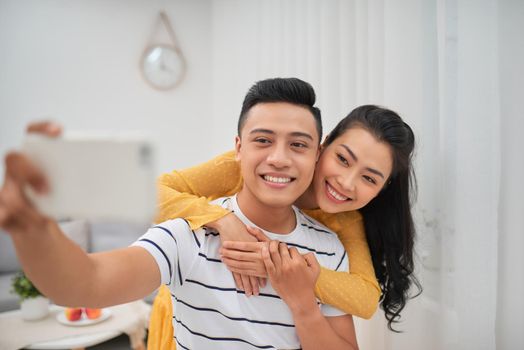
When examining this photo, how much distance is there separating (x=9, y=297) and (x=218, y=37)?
8.08 ft

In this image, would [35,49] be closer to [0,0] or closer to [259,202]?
[0,0]

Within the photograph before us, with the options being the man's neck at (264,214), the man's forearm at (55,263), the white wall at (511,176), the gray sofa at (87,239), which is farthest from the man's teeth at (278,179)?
the gray sofa at (87,239)

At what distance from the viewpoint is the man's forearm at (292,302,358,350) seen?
0.92 meters

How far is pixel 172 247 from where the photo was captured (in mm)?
860

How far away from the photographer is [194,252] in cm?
92

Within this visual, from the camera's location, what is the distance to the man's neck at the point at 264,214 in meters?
1.03

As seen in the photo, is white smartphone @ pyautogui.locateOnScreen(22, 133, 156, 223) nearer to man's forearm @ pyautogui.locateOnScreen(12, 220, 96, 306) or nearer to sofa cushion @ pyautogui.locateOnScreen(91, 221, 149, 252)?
man's forearm @ pyautogui.locateOnScreen(12, 220, 96, 306)

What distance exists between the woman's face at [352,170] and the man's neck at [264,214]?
0.12 m

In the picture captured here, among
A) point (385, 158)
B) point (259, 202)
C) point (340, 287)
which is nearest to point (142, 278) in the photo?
point (259, 202)

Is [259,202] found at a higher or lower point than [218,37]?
lower

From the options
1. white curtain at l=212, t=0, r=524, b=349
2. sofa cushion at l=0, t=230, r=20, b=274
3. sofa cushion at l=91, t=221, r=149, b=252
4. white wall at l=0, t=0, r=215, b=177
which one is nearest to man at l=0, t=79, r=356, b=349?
white curtain at l=212, t=0, r=524, b=349

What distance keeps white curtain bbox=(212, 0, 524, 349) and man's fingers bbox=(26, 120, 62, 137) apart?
101 centimetres

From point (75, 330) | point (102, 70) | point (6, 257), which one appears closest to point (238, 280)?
point (75, 330)

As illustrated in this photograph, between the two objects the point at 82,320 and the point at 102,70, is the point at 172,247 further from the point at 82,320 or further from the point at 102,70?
the point at 102,70
